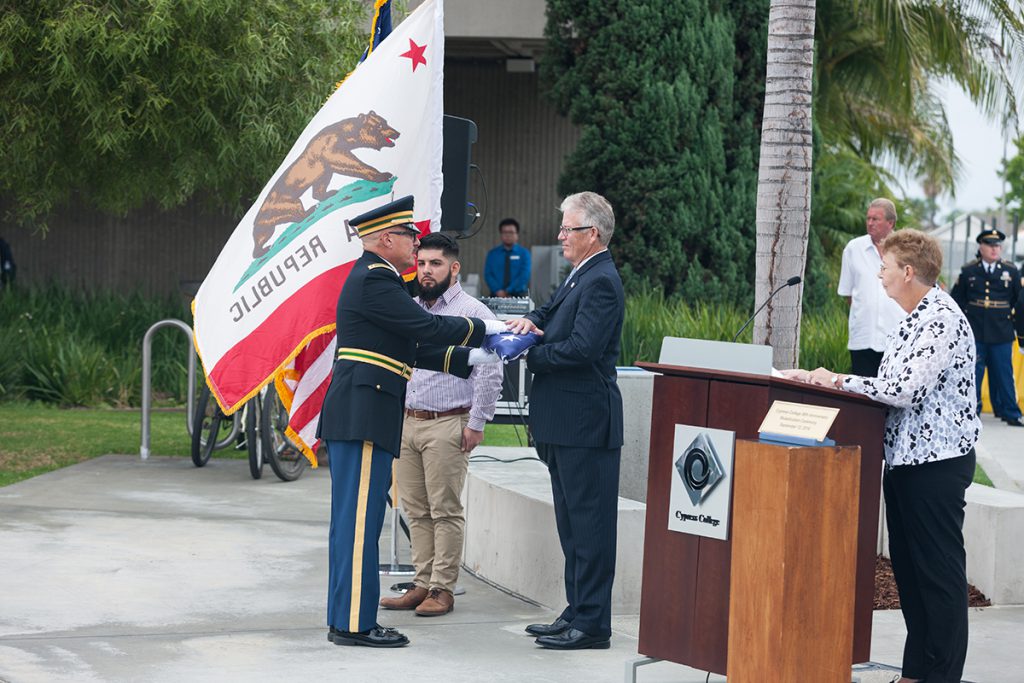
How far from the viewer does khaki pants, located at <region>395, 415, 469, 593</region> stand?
23.2 feet

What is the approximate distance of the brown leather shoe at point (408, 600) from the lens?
712 centimetres

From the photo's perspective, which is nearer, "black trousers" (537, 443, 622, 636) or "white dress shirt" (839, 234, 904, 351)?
"black trousers" (537, 443, 622, 636)

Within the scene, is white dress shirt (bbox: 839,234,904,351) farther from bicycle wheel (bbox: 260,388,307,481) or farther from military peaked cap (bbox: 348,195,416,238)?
military peaked cap (bbox: 348,195,416,238)

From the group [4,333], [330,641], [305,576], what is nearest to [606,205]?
[330,641]

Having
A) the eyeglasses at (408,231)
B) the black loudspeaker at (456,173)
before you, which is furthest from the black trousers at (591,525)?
the black loudspeaker at (456,173)

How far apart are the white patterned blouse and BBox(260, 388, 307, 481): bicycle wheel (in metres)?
5.93

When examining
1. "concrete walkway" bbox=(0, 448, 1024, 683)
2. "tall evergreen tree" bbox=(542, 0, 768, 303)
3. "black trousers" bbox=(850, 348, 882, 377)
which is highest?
"tall evergreen tree" bbox=(542, 0, 768, 303)

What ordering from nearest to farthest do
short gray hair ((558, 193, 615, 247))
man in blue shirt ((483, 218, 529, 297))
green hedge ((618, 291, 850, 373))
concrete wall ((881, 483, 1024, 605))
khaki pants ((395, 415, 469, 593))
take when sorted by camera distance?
short gray hair ((558, 193, 615, 247)) → khaki pants ((395, 415, 469, 593)) → concrete wall ((881, 483, 1024, 605)) → green hedge ((618, 291, 850, 373)) → man in blue shirt ((483, 218, 529, 297))

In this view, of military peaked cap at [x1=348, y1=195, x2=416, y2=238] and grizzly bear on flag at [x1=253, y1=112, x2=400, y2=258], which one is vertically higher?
grizzly bear on flag at [x1=253, y1=112, x2=400, y2=258]

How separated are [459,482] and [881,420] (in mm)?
2538

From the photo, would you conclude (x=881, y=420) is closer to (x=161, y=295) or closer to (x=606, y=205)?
(x=606, y=205)

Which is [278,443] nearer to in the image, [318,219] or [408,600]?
[318,219]

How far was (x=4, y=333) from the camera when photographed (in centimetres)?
1705

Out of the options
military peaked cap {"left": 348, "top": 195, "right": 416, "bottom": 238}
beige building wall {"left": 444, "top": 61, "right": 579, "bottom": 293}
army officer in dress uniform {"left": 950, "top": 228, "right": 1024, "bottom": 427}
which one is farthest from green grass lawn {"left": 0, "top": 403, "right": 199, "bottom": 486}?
beige building wall {"left": 444, "top": 61, "right": 579, "bottom": 293}
